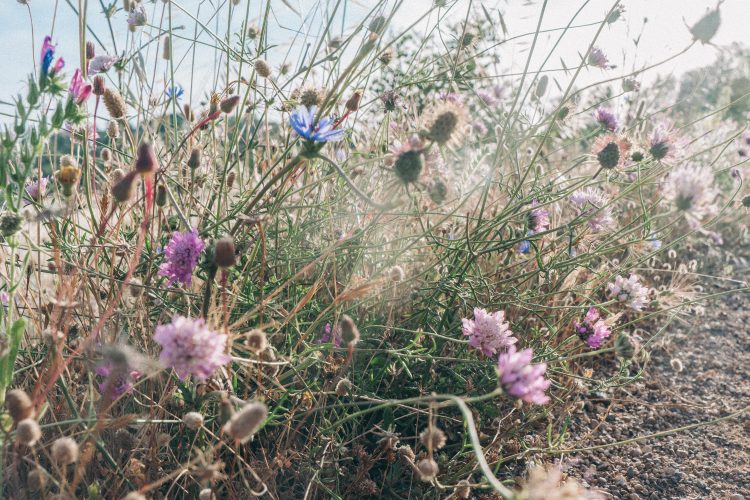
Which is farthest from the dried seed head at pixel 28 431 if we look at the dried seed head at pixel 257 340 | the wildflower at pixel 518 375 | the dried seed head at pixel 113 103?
the dried seed head at pixel 113 103

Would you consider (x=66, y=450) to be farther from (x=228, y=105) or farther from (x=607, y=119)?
(x=607, y=119)

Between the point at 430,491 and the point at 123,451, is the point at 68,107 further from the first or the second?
the point at 430,491

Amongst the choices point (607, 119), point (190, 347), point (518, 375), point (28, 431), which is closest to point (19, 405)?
point (28, 431)

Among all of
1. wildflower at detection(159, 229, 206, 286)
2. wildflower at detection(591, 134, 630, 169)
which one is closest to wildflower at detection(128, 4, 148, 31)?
wildflower at detection(159, 229, 206, 286)

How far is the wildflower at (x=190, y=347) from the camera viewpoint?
0.98 m

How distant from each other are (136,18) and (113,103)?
0.45m

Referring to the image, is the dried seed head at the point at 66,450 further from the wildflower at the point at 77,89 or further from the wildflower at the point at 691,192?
the wildflower at the point at 691,192

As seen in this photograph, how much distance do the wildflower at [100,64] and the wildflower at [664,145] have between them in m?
1.53

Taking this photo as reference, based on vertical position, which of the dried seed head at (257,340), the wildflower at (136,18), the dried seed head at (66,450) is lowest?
the dried seed head at (66,450)

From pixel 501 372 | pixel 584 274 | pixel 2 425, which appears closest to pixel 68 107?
pixel 2 425

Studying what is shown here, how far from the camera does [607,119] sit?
2.04 meters

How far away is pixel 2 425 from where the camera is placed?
971mm

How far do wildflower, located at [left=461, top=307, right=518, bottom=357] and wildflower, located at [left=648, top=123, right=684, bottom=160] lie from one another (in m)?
0.68

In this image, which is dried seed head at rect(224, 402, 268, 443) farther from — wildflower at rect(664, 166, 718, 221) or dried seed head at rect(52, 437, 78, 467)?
wildflower at rect(664, 166, 718, 221)
